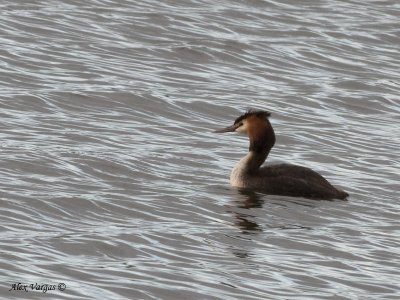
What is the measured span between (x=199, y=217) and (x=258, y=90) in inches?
237

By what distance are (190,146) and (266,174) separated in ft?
4.68

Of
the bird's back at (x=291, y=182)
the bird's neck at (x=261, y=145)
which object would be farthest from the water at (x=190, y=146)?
the bird's neck at (x=261, y=145)

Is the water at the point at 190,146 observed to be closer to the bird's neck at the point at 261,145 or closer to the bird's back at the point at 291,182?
the bird's back at the point at 291,182

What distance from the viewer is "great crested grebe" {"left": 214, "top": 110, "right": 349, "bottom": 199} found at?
13.8 metres

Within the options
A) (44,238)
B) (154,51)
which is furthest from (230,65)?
(44,238)

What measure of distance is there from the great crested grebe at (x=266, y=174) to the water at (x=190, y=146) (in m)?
0.13

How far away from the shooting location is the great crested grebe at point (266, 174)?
1379 centimetres

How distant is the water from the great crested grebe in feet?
0.42

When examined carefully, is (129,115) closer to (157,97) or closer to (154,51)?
(157,97)

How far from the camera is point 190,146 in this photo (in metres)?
15.4

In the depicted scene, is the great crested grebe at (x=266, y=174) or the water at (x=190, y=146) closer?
the water at (x=190, y=146)

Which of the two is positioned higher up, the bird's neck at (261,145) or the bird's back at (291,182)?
the bird's neck at (261,145)

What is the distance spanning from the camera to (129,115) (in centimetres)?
1653

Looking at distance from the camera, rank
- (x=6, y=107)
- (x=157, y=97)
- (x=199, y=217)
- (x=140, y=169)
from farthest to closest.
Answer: (x=157, y=97), (x=6, y=107), (x=140, y=169), (x=199, y=217)
